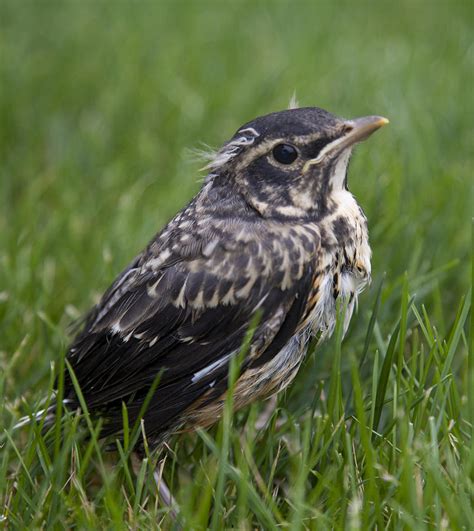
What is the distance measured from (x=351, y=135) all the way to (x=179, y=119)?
2.93 m

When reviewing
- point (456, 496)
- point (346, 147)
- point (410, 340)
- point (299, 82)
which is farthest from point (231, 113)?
point (456, 496)

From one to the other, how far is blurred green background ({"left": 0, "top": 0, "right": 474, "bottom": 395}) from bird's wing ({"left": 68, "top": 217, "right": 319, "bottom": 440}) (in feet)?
2.04

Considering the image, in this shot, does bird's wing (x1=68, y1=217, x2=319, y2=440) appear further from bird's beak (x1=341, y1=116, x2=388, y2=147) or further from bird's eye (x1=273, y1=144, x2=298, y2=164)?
bird's beak (x1=341, y1=116, x2=388, y2=147)

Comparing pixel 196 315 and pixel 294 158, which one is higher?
pixel 294 158

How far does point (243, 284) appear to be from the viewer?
110 inches

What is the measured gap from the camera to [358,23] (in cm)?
784

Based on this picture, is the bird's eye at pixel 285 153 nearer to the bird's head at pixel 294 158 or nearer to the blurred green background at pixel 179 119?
the bird's head at pixel 294 158

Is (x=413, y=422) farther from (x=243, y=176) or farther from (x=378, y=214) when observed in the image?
(x=378, y=214)

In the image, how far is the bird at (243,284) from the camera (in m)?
2.81

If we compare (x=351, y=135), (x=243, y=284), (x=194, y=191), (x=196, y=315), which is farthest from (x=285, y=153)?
(x=194, y=191)

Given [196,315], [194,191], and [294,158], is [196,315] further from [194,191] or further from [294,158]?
[194,191]

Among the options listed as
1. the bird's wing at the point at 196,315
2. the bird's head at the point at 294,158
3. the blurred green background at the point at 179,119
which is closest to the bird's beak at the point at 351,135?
the bird's head at the point at 294,158

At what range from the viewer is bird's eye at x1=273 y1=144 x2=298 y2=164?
2.89 m

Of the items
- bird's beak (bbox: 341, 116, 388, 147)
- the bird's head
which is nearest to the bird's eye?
the bird's head
